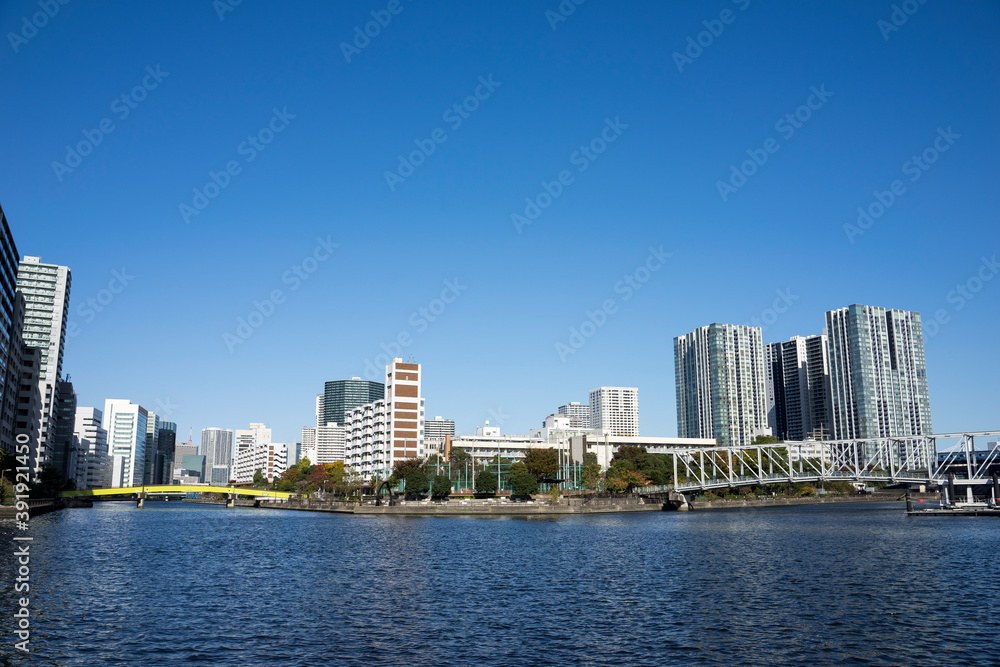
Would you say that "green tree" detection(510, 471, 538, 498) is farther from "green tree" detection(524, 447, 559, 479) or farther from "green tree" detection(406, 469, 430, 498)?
"green tree" detection(406, 469, 430, 498)

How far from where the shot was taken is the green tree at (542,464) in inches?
6442

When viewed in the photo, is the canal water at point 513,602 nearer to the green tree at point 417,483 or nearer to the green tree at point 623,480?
the green tree at point 417,483

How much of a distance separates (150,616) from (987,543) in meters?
69.4

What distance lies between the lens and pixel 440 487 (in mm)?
155250

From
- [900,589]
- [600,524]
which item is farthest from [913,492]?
[900,589]

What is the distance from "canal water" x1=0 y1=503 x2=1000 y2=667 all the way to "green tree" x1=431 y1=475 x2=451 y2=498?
255 feet

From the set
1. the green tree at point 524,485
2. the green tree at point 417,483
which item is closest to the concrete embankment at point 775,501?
the green tree at point 524,485

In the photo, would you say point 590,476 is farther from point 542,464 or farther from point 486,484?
point 486,484

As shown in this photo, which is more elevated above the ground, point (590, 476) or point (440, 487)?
point (590, 476)

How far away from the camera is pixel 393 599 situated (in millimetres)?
43312

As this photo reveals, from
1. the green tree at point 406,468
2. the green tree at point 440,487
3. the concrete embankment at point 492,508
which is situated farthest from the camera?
the green tree at point 406,468

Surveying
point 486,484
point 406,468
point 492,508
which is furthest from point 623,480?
point 492,508

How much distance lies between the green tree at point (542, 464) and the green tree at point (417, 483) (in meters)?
23.8

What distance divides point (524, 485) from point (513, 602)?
364ft
